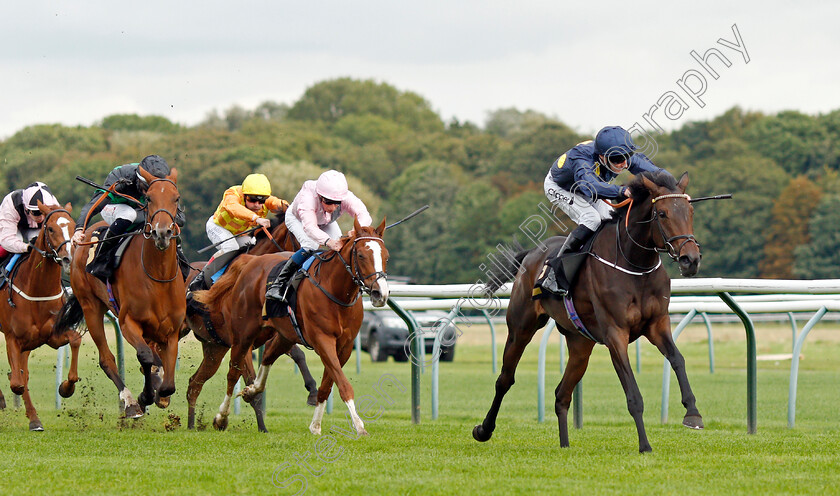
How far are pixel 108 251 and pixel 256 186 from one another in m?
1.70

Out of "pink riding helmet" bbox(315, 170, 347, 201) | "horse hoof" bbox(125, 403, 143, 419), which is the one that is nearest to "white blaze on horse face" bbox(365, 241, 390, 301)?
"pink riding helmet" bbox(315, 170, 347, 201)

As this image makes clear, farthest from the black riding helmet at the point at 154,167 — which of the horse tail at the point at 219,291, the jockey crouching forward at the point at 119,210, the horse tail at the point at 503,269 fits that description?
the horse tail at the point at 503,269

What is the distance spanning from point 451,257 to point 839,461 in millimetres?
46428

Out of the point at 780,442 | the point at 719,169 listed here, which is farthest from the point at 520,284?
the point at 719,169

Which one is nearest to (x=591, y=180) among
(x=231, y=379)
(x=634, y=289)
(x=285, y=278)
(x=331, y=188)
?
(x=634, y=289)

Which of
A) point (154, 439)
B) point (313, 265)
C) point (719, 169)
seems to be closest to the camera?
point (154, 439)

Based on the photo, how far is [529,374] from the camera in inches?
696

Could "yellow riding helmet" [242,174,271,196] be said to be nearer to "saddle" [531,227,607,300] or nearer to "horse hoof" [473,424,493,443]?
"saddle" [531,227,607,300]

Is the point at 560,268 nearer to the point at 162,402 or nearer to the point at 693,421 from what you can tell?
the point at 693,421

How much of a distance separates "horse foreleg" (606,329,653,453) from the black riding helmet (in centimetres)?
363

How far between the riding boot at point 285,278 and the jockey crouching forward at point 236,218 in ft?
4.83

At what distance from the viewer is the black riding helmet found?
8523 millimetres

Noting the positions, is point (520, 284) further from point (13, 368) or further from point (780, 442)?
point (13, 368)

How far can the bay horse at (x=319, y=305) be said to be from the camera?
25.3 feet
